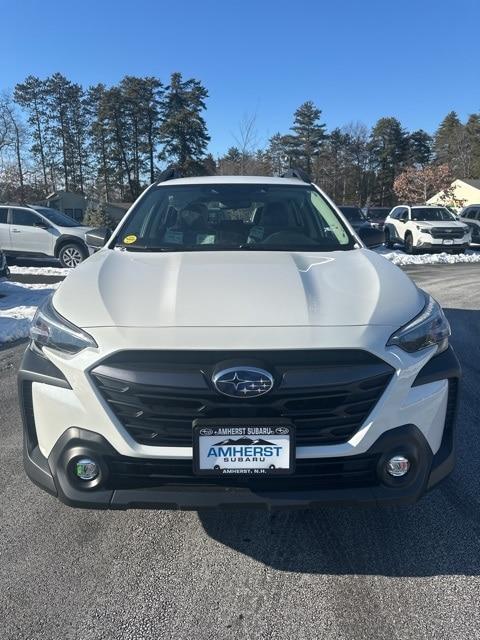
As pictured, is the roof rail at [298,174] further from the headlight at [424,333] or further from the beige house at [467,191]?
the beige house at [467,191]

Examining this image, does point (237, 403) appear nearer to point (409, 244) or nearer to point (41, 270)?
point (41, 270)

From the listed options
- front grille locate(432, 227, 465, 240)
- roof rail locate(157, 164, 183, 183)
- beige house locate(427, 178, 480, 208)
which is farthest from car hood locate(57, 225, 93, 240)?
beige house locate(427, 178, 480, 208)

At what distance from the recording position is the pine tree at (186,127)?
52531 mm

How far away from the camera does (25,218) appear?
47.8 ft

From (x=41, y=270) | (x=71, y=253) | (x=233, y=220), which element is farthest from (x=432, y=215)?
(x=233, y=220)

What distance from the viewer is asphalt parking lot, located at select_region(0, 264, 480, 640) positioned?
2143 mm

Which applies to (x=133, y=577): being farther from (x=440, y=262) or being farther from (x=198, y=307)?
(x=440, y=262)

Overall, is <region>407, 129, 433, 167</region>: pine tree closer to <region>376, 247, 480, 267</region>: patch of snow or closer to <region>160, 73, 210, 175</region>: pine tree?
<region>160, 73, 210, 175</region>: pine tree

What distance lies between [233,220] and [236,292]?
1448mm

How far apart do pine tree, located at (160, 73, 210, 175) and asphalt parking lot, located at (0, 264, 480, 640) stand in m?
50.7

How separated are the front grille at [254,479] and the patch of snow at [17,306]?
4.92 m

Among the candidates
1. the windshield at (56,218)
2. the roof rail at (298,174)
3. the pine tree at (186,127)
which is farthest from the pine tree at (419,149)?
the roof rail at (298,174)

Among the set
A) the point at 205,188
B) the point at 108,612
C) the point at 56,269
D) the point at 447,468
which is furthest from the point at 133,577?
the point at 56,269

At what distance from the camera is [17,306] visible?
8578 mm
